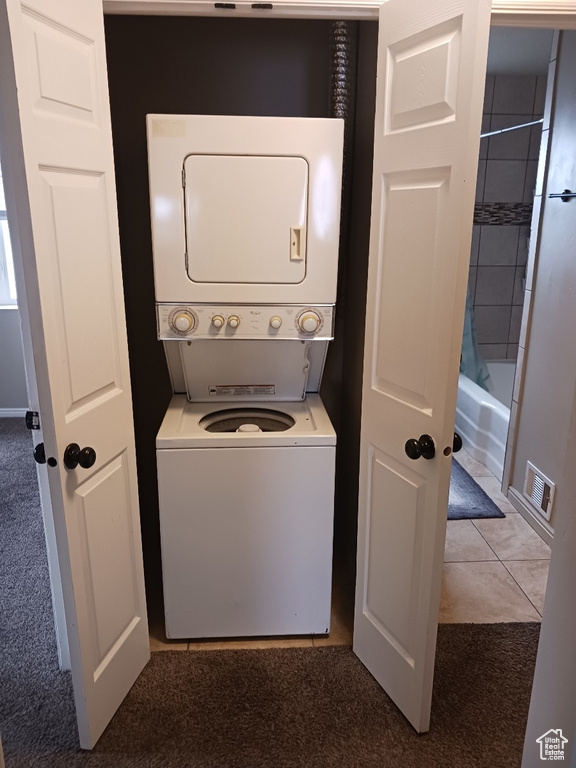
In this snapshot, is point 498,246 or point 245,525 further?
point 498,246

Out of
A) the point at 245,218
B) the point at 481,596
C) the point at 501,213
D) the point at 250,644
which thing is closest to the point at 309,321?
the point at 245,218

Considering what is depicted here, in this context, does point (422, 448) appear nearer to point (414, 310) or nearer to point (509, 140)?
point (414, 310)

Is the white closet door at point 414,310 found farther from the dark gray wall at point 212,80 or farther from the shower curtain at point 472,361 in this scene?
the shower curtain at point 472,361

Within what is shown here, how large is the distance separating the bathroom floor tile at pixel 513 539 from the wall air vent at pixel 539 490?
4.8 inches

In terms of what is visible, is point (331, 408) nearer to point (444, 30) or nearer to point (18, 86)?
point (444, 30)

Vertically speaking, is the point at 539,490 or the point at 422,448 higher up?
the point at 422,448

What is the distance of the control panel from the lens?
6.23ft

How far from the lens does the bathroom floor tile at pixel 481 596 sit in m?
2.21

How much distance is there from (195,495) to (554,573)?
1.24m

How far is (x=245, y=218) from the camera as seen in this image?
1.83m

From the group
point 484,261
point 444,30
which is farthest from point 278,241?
point 484,261

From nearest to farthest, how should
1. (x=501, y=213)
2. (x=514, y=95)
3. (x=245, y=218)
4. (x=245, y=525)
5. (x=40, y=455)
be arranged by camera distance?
(x=40, y=455)
(x=245, y=218)
(x=245, y=525)
(x=514, y=95)
(x=501, y=213)

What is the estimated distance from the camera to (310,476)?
193 cm

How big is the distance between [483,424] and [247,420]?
1.86 meters
